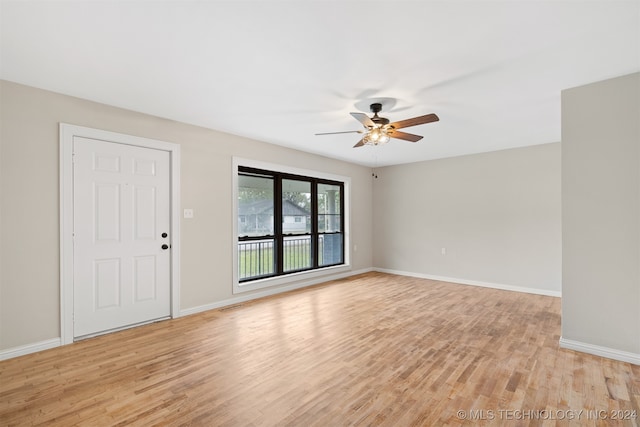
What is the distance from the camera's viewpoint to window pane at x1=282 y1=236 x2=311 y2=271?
5.56m

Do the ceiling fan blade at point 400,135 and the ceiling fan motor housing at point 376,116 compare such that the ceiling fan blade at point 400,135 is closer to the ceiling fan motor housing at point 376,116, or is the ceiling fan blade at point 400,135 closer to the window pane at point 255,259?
the ceiling fan motor housing at point 376,116

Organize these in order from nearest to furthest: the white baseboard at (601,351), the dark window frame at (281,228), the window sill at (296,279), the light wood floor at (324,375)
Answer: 1. the light wood floor at (324,375)
2. the white baseboard at (601,351)
3. the window sill at (296,279)
4. the dark window frame at (281,228)

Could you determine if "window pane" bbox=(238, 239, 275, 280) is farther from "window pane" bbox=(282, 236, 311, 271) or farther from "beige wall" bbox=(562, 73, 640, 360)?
"beige wall" bbox=(562, 73, 640, 360)

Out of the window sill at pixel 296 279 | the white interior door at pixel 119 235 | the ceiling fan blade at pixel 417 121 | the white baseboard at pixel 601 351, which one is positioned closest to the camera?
the white baseboard at pixel 601 351

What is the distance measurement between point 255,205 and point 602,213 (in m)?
4.36

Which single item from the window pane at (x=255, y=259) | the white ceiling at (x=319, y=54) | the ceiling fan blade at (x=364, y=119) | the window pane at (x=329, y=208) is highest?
the white ceiling at (x=319, y=54)

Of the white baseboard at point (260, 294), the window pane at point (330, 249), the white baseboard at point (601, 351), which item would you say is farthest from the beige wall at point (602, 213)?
the window pane at point (330, 249)

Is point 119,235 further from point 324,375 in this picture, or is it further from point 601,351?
point 601,351

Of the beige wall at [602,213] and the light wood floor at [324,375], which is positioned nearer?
the light wood floor at [324,375]

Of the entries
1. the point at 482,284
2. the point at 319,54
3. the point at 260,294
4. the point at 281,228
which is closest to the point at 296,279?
the point at 260,294

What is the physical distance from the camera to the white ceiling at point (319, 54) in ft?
6.06

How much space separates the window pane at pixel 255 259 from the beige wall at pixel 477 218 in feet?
9.84

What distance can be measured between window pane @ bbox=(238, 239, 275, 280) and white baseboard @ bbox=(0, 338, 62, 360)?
2.26m

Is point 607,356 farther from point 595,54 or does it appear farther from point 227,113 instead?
point 227,113
